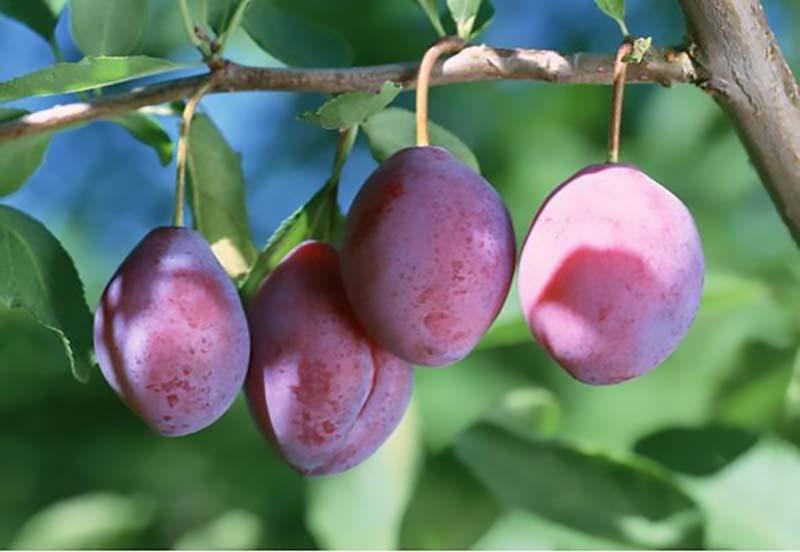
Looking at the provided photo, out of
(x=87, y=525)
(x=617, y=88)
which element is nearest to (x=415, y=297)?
(x=617, y=88)

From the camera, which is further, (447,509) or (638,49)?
(447,509)

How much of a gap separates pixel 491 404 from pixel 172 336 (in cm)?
47

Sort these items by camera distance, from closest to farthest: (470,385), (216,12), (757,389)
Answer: (216,12) < (757,389) < (470,385)

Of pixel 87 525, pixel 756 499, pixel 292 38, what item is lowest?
pixel 87 525

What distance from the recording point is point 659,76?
55 cm

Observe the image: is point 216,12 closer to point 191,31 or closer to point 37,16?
point 191,31

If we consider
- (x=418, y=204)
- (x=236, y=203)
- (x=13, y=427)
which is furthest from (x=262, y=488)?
(x=418, y=204)

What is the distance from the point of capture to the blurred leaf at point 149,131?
714 mm

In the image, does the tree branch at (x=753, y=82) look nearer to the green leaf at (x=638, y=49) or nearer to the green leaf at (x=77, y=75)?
the green leaf at (x=638, y=49)

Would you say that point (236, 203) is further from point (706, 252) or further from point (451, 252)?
point (706, 252)

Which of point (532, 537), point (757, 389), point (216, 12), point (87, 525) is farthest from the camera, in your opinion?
point (87, 525)

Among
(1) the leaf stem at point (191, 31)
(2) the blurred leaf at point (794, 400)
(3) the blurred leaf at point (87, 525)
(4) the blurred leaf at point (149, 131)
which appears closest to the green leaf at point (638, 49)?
(1) the leaf stem at point (191, 31)

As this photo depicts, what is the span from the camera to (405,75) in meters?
0.56

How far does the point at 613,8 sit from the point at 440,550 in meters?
0.58
